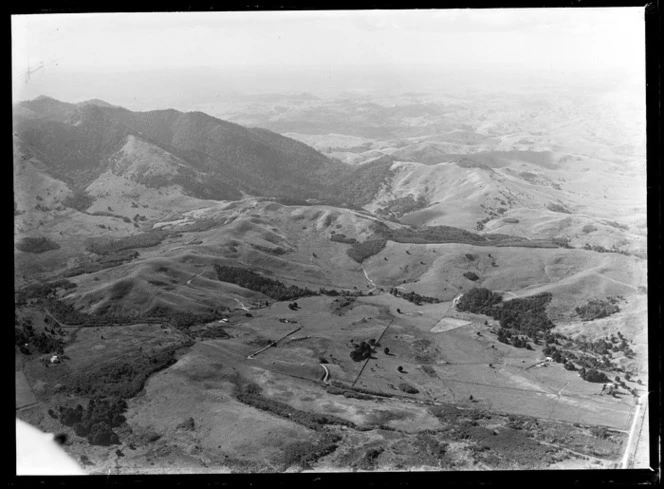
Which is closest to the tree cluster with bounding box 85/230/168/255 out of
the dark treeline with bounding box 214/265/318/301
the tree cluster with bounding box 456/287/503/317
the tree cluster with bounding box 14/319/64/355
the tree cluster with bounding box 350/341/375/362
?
the dark treeline with bounding box 214/265/318/301

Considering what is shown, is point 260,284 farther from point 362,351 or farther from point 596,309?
point 596,309

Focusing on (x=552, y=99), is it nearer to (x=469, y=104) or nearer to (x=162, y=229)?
(x=469, y=104)

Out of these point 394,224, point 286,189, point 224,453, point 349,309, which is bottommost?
point 224,453

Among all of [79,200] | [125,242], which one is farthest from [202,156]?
[125,242]

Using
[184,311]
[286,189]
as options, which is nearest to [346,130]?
[286,189]

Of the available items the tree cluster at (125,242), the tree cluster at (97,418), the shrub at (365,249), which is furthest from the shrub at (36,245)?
the shrub at (365,249)

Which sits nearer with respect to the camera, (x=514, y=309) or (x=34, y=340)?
(x=34, y=340)
